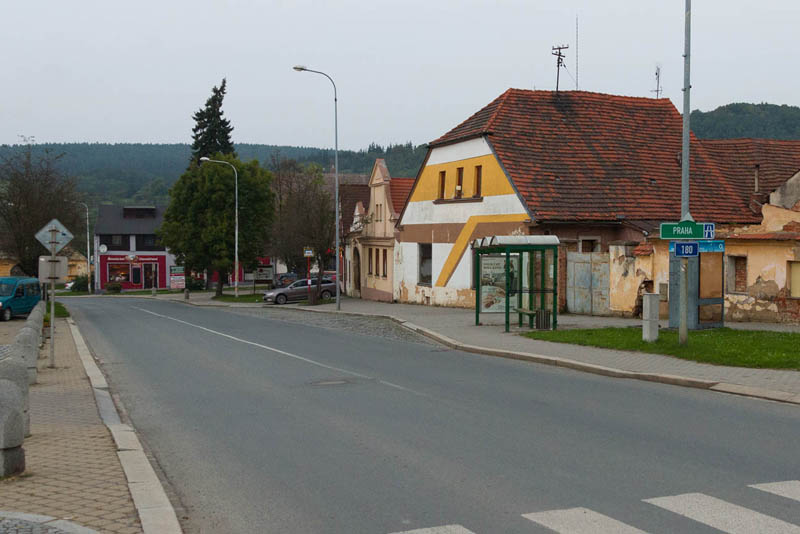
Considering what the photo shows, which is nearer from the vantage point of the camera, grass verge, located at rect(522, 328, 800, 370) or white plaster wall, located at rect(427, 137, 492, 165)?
grass verge, located at rect(522, 328, 800, 370)

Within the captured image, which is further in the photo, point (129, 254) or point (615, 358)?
point (129, 254)

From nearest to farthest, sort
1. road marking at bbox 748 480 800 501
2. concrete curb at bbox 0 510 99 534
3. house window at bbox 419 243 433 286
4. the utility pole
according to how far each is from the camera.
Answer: concrete curb at bbox 0 510 99 534, road marking at bbox 748 480 800 501, the utility pole, house window at bbox 419 243 433 286

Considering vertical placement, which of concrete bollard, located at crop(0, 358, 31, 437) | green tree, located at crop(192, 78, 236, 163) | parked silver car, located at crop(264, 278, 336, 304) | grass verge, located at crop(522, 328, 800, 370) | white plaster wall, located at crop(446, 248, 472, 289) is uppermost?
green tree, located at crop(192, 78, 236, 163)

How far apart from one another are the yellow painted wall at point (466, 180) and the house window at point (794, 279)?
36.4 ft

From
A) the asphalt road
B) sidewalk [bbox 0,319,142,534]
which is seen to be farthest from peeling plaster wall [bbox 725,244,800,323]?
sidewalk [bbox 0,319,142,534]

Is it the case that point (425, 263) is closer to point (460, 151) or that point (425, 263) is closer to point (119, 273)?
point (460, 151)

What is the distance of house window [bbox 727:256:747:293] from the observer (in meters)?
22.5

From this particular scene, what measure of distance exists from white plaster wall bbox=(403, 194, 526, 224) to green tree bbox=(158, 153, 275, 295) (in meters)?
21.3

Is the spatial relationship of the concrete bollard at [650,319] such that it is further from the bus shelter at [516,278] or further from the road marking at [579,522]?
the road marking at [579,522]

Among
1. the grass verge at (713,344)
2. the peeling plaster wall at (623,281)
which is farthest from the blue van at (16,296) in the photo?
the peeling plaster wall at (623,281)

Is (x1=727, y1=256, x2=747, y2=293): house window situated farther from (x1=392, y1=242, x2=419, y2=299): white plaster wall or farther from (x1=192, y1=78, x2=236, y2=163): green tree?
(x1=192, y1=78, x2=236, y2=163): green tree

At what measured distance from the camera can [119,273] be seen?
92.4 m

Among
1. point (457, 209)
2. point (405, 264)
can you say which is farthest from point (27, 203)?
point (457, 209)

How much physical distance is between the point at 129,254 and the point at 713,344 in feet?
277
